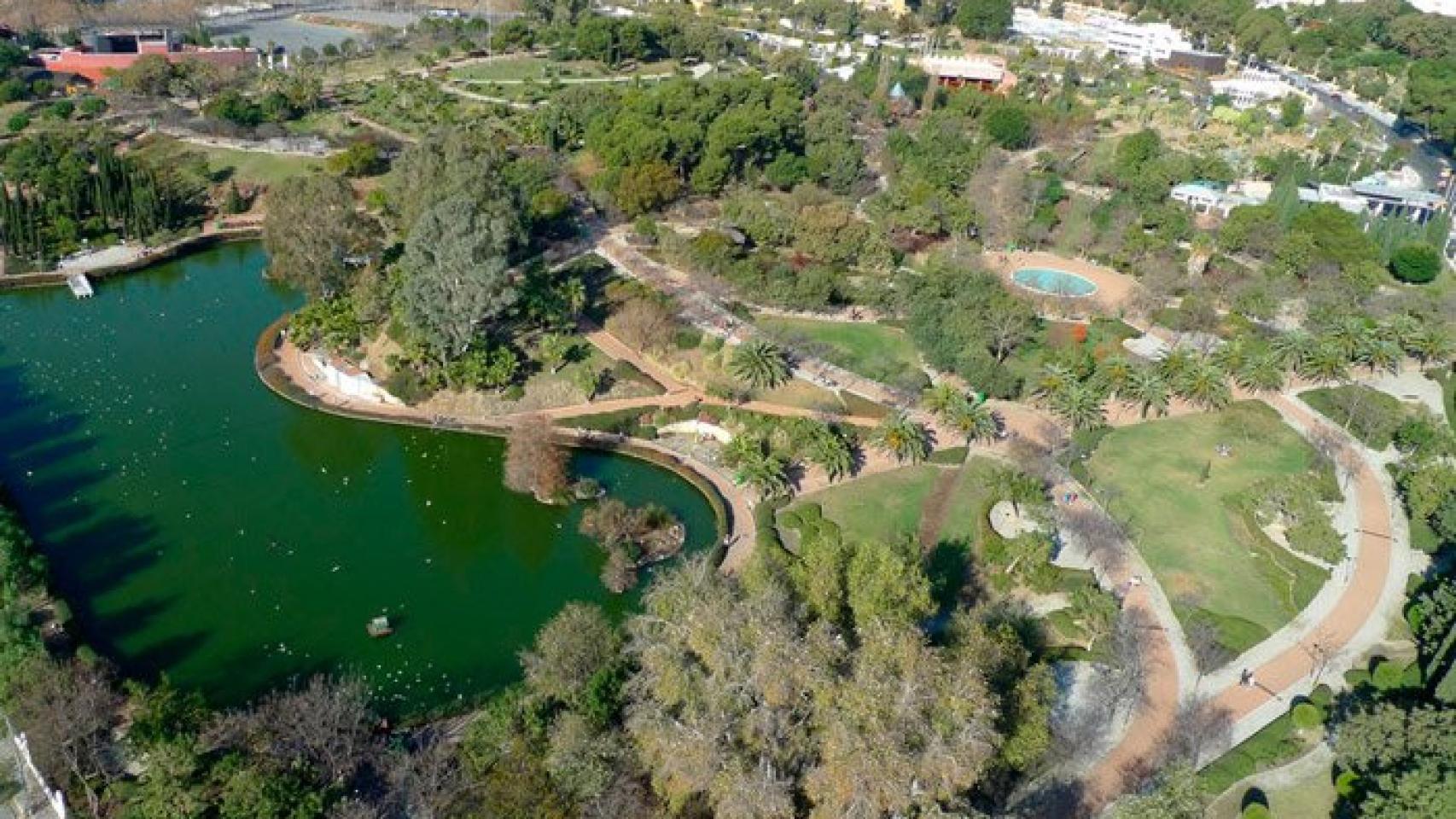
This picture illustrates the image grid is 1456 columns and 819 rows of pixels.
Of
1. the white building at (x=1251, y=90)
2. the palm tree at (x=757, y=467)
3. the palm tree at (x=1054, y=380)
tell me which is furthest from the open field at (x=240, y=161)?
the white building at (x=1251, y=90)

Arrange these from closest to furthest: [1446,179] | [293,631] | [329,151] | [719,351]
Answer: [293,631] → [719,351] → [329,151] → [1446,179]

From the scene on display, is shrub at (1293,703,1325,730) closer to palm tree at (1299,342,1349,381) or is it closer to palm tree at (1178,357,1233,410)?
palm tree at (1178,357,1233,410)

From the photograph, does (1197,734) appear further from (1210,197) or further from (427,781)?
(1210,197)

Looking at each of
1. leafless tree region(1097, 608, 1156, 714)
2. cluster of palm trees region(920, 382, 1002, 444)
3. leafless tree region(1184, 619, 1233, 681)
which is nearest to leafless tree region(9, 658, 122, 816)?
leafless tree region(1097, 608, 1156, 714)

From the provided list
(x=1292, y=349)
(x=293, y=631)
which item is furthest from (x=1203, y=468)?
(x=293, y=631)

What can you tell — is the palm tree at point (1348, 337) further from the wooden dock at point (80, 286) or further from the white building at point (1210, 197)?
the wooden dock at point (80, 286)

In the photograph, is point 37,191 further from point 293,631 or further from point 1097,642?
point 1097,642

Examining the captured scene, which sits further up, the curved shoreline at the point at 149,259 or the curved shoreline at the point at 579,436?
the curved shoreline at the point at 149,259
